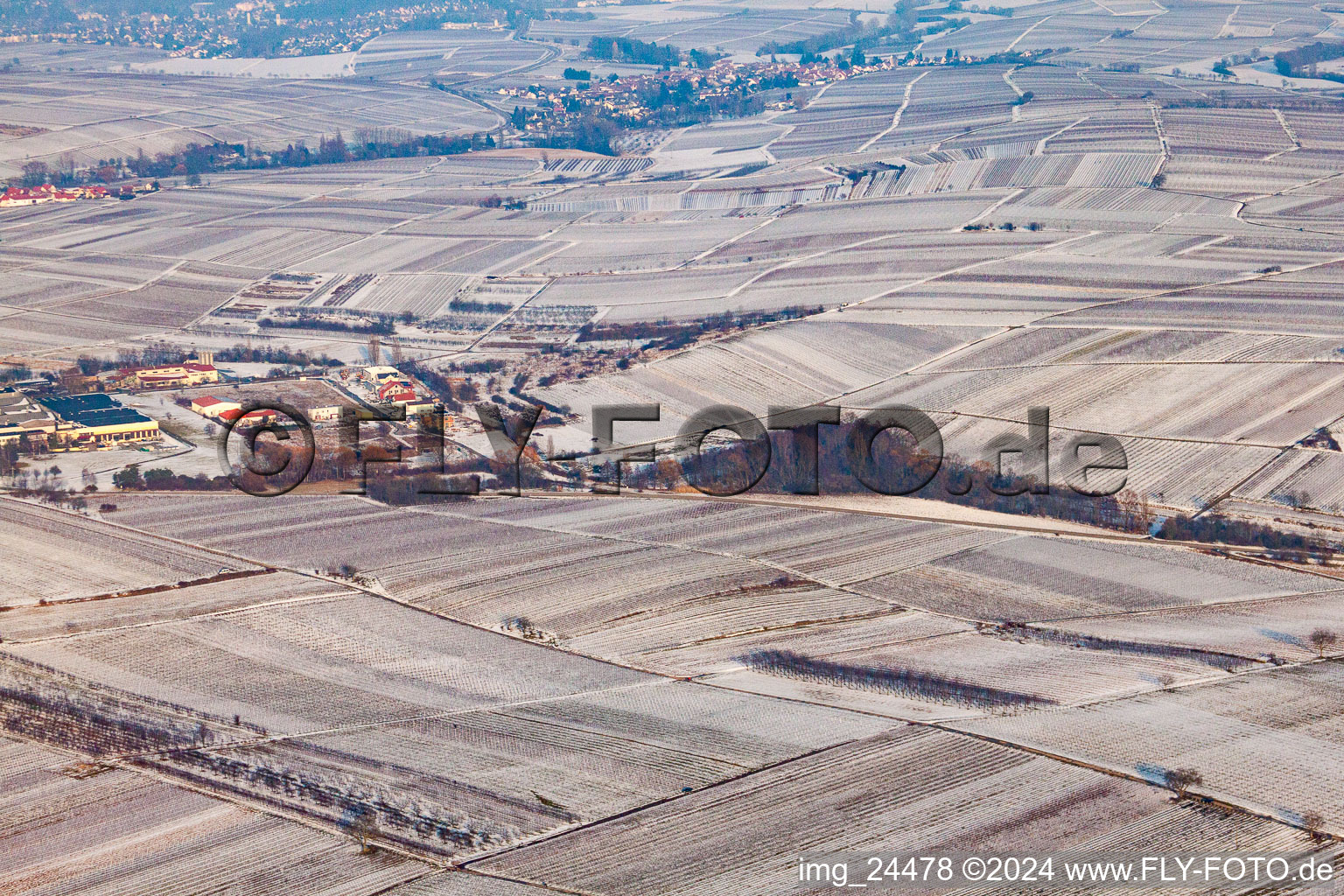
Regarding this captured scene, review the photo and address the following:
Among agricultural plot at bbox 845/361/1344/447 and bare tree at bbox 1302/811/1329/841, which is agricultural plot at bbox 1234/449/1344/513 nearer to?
agricultural plot at bbox 845/361/1344/447

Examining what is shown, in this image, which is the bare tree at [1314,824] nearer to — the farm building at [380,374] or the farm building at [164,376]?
the farm building at [380,374]

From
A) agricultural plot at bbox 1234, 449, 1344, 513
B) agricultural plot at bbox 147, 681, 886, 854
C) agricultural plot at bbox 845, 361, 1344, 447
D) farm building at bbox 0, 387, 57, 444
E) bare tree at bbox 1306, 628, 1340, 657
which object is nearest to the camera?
agricultural plot at bbox 147, 681, 886, 854

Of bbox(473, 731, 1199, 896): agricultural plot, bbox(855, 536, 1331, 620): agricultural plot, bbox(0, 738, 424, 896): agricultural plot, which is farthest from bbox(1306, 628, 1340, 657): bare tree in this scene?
bbox(0, 738, 424, 896): agricultural plot

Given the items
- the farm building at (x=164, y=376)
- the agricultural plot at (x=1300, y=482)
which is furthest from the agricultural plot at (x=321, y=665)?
the farm building at (x=164, y=376)

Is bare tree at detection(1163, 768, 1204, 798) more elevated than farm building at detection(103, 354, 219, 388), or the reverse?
farm building at detection(103, 354, 219, 388)

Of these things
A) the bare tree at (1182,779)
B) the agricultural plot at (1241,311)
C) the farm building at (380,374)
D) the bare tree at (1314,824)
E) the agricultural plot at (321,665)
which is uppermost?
the agricultural plot at (1241,311)

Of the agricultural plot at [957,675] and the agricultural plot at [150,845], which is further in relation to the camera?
the agricultural plot at [957,675]

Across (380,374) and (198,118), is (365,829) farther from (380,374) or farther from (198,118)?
(198,118)
